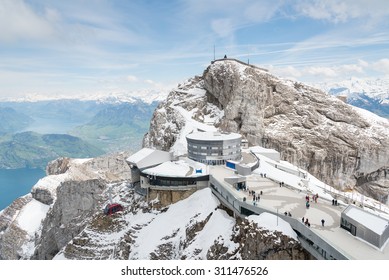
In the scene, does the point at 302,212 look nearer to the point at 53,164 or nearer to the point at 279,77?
the point at 279,77

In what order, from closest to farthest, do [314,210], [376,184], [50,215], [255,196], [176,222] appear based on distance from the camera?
[314,210], [255,196], [176,222], [50,215], [376,184]

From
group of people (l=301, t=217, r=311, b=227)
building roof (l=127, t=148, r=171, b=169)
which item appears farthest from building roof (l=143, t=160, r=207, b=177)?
group of people (l=301, t=217, r=311, b=227)

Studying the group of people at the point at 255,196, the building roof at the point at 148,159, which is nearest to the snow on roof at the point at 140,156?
the building roof at the point at 148,159

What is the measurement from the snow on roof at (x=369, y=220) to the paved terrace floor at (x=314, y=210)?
1600 millimetres

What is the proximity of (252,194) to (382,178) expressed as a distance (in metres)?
86.0

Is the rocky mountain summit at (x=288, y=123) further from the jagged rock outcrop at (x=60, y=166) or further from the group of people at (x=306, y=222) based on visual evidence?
the group of people at (x=306, y=222)

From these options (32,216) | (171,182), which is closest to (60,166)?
(32,216)

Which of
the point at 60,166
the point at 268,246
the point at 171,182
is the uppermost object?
the point at 268,246

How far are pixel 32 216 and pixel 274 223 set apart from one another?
98.8m

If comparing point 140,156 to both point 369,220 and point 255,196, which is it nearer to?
point 255,196

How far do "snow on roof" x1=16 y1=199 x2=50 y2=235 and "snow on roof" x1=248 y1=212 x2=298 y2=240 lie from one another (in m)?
90.4

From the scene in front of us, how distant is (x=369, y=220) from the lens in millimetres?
27219

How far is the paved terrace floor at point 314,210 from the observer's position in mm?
25016
